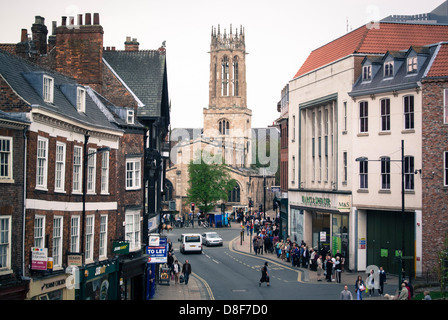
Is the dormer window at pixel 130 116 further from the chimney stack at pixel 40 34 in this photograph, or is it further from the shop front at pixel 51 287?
the shop front at pixel 51 287

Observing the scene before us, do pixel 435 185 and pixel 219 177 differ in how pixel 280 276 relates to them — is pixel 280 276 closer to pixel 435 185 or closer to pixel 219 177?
pixel 435 185

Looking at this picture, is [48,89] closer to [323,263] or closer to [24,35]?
[24,35]

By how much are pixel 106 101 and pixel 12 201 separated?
1390cm

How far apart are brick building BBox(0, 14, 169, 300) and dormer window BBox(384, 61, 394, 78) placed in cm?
1362

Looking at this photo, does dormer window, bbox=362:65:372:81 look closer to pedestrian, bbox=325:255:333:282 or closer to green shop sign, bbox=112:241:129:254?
pedestrian, bbox=325:255:333:282

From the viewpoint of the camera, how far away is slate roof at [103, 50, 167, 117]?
3609 cm

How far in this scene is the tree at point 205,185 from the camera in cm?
9512

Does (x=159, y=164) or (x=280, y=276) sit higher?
(x=159, y=164)

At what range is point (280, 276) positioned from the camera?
3859 centimetres

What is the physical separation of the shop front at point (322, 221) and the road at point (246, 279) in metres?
3.09

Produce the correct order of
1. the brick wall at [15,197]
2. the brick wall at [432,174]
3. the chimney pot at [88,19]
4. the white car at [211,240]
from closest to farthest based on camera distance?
the brick wall at [15,197], the chimney pot at [88,19], the brick wall at [432,174], the white car at [211,240]

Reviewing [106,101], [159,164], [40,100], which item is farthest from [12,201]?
[159,164]

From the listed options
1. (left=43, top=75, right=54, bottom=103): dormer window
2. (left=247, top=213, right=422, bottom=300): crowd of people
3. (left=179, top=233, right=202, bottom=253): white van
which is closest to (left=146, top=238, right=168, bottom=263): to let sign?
(left=247, top=213, right=422, bottom=300): crowd of people

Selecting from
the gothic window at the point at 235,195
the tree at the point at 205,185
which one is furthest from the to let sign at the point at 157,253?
the gothic window at the point at 235,195
